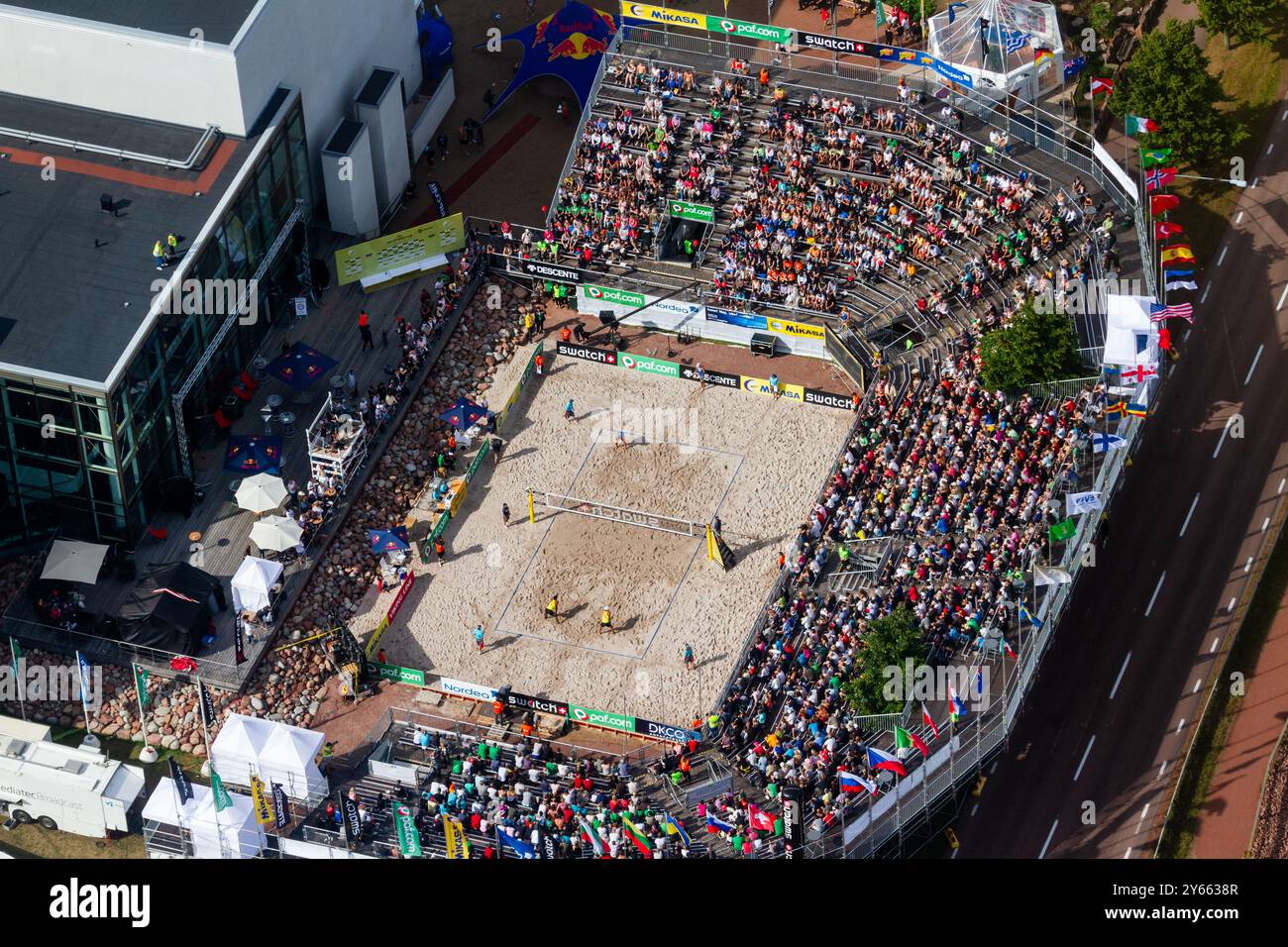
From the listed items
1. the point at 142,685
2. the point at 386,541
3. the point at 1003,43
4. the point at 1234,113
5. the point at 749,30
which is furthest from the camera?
the point at 1234,113

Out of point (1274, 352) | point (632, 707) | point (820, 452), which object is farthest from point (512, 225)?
point (1274, 352)

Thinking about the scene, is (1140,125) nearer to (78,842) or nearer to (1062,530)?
(1062,530)

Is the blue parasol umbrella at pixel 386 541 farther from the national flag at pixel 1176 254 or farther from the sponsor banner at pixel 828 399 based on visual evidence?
the national flag at pixel 1176 254

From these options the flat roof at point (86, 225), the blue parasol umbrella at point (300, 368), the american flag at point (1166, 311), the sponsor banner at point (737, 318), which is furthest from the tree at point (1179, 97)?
the flat roof at point (86, 225)

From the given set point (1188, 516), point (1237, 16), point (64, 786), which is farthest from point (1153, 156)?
point (64, 786)

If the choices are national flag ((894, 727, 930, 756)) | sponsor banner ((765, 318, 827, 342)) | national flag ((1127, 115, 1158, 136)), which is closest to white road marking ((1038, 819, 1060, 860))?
national flag ((894, 727, 930, 756))
